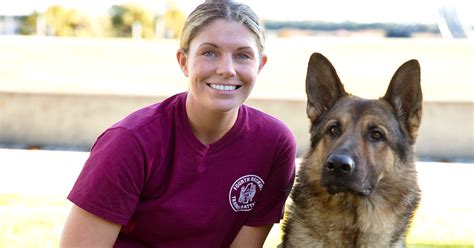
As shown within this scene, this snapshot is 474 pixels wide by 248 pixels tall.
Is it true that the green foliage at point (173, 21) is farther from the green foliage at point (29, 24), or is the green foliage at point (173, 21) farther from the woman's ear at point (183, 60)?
the woman's ear at point (183, 60)

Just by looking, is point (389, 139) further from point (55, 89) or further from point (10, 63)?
point (10, 63)

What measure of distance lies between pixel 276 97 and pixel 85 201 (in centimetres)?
645

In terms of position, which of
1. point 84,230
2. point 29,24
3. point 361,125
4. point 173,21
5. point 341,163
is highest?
point 361,125

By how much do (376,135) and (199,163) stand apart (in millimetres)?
840

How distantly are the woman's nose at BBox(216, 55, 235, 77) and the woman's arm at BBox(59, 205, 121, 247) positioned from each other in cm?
83

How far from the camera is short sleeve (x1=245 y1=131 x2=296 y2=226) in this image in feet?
→ 13.1

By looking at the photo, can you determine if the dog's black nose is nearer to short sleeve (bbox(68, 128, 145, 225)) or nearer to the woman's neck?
the woman's neck

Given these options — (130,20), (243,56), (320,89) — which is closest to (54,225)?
(320,89)

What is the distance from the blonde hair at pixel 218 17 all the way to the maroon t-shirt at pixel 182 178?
35cm

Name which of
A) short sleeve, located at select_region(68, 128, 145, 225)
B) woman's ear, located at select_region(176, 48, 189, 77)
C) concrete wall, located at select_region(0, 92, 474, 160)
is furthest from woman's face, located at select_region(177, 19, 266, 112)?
concrete wall, located at select_region(0, 92, 474, 160)

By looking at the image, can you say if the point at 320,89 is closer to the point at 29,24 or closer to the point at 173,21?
the point at 173,21

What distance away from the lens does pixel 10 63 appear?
1134 centimetres

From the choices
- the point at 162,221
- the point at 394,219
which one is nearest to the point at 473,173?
the point at 394,219

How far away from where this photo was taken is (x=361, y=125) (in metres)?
3.78
